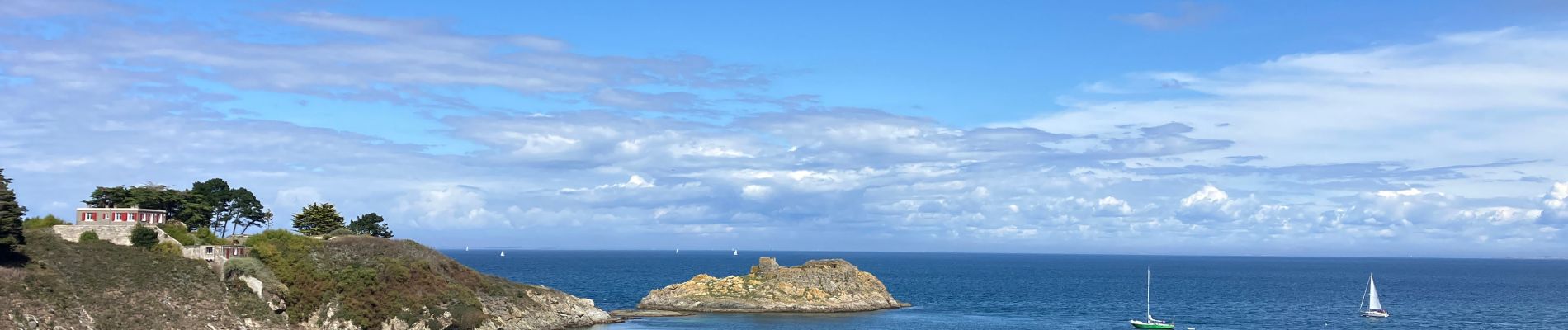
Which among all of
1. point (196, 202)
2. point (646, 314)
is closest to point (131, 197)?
point (196, 202)

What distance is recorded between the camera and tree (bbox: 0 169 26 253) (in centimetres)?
9125

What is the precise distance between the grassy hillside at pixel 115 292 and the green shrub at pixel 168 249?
718 mm

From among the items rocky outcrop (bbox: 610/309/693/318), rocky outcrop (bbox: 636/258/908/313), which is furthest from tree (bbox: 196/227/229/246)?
rocky outcrop (bbox: 636/258/908/313)

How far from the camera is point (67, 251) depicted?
9838 centimetres

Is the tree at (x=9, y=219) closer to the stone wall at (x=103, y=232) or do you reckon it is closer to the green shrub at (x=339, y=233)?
the stone wall at (x=103, y=232)

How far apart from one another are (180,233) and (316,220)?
2125 centimetres

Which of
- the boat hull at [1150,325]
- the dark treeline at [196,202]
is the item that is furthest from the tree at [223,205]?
the boat hull at [1150,325]

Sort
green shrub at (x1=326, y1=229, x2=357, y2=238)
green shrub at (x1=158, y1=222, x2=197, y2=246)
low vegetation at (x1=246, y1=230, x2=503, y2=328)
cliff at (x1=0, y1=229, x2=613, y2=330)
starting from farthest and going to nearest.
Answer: green shrub at (x1=326, y1=229, x2=357, y2=238)
green shrub at (x1=158, y1=222, x2=197, y2=246)
low vegetation at (x1=246, y1=230, x2=503, y2=328)
cliff at (x1=0, y1=229, x2=613, y2=330)

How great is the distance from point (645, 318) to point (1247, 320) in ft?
236

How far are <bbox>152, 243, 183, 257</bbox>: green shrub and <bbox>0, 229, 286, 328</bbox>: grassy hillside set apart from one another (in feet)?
2.35

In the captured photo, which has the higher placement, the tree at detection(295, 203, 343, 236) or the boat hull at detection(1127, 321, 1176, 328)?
the tree at detection(295, 203, 343, 236)

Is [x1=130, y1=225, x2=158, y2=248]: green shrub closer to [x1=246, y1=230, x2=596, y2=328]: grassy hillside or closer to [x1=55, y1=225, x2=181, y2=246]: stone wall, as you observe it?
[x1=55, y1=225, x2=181, y2=246]: stone wall

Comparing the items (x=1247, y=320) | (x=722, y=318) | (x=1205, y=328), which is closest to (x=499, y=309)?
(x=722, y=318)

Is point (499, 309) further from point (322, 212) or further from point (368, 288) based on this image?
point (322, 212)
